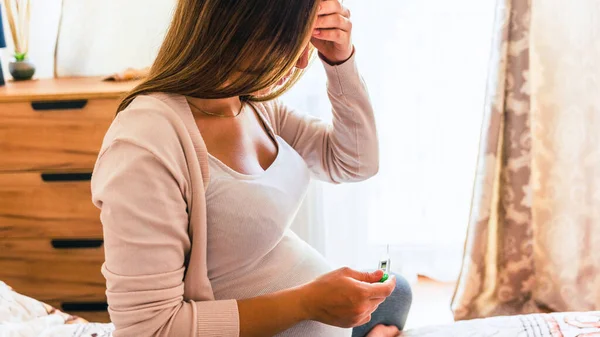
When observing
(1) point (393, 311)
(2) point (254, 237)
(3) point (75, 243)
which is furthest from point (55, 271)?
(2) point (254, 237)

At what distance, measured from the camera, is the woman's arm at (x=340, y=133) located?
47.4 inches

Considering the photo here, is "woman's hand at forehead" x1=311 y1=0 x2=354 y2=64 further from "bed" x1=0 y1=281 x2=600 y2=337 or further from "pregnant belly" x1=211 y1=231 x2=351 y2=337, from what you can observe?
"bed" x1=0 y1=281 x2=600 y2=337

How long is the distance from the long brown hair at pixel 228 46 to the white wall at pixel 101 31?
1269 millimetres

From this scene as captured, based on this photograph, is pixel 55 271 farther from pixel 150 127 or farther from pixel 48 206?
pixel 150 127

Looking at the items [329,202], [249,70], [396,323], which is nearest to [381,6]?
[329,202]

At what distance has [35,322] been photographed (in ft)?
4.20

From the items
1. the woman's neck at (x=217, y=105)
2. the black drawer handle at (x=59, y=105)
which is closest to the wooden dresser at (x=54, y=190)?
the black drawer handle at (x=59, y=105)

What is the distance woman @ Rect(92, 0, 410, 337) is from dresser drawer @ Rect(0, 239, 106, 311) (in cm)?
105

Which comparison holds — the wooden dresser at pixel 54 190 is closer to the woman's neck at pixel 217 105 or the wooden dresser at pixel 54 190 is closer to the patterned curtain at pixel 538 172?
the woman's neck at pixel 217 105

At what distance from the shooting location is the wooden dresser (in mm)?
1811

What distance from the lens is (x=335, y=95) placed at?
3.94 ft

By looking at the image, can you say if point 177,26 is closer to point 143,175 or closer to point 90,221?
point 143,175

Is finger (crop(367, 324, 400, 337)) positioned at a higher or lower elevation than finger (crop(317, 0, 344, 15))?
lower

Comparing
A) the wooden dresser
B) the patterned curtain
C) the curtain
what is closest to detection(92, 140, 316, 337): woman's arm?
the wooden dresser
